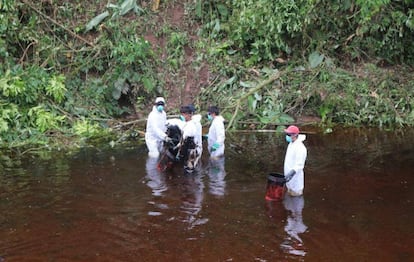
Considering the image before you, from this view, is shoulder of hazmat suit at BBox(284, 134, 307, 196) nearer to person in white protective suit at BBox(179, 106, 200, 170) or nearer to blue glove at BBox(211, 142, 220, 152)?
person in white protective suit at BBox(179, 106, 200, 170)

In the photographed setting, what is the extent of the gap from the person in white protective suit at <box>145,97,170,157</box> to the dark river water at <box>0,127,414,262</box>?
369mm

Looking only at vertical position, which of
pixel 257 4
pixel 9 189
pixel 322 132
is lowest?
pixel 9 189

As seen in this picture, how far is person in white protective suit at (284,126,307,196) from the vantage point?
1000 centimetres

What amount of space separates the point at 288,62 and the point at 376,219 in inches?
374

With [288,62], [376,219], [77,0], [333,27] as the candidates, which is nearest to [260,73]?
[288,62]

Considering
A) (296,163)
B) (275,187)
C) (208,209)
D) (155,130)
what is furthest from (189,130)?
(296,163)

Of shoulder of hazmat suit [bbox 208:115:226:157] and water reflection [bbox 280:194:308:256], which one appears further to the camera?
shoulder of hazmat suit [bbox 208:115:226:157]

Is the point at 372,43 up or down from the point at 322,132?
up

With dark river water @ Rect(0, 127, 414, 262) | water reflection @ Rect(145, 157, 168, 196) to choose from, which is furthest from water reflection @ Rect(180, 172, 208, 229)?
water reflection @ Rect(145, 157, 168, 196)

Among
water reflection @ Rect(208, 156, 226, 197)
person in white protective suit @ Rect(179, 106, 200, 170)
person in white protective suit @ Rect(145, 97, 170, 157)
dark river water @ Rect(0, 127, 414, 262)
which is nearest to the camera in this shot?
dark river water @ Rect(0, 127, 414, 262)

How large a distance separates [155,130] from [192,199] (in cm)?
270

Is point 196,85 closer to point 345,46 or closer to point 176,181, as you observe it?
point 345,46

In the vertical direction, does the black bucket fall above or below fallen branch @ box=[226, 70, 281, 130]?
below

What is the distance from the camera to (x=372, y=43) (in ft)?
59.0
